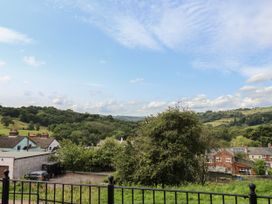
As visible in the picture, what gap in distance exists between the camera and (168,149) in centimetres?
1766

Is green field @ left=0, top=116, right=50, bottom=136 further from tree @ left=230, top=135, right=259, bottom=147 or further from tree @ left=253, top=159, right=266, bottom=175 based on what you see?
tree @ left=230, top=135, right=259, bottom=147

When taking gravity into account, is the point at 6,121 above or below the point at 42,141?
above

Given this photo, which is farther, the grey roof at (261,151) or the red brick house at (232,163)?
the grey roof at (261,151)

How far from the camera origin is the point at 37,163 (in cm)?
2733

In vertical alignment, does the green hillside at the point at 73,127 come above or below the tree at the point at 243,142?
above

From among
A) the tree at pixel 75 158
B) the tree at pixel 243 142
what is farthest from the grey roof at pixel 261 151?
the tree at pixel 75 158

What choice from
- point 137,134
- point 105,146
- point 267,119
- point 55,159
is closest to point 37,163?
point 55,159

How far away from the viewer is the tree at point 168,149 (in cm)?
1711

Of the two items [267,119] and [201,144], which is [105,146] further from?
[267,119]

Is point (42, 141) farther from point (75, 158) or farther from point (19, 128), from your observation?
point (19, 128)

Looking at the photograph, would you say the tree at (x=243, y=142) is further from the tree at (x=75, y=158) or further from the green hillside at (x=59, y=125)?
the tree at (x=75, y=158)

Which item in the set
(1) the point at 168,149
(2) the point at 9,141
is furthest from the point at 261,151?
(1) the point at 168,149

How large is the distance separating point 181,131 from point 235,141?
216ft

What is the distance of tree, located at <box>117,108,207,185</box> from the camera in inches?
674
